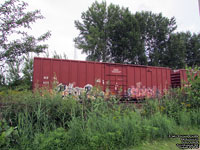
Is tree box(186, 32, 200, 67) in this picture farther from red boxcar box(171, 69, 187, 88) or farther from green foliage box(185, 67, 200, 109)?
green foliage box(185, 67, 200, 109)

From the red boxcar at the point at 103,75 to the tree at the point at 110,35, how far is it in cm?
1247

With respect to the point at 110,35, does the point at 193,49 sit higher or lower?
lower

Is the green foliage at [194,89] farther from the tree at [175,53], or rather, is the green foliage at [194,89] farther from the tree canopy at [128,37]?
the tree at [175,53]

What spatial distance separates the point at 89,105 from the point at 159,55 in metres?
26.7

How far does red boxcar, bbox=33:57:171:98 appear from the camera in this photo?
8789 millimetres

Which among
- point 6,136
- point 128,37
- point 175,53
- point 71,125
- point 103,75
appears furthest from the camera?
point 175,53

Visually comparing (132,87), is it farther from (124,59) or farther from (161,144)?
(124,59)

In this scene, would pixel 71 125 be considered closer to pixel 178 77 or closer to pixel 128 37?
pixel 178 77

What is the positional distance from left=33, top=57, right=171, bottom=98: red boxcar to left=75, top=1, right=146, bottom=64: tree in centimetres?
1247

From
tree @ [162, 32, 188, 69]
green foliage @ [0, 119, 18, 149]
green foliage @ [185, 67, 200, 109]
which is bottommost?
green foliage @ [0, 119, 18, 149]

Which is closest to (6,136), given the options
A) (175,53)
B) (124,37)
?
(124,37)

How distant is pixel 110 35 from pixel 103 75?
17.2 m

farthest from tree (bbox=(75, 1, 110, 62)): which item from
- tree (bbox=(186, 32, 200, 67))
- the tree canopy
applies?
tree (bbox=(186, 32, 200, 67))

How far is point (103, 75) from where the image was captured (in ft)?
34.1
